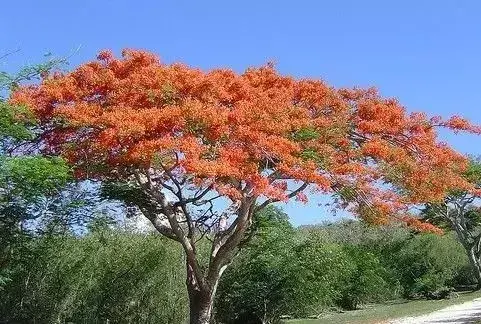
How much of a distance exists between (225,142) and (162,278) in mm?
5377

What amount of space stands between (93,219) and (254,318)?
7.55 meters

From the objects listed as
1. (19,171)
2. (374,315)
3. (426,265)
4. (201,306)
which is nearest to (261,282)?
(374,315)

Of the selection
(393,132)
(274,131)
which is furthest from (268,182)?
(393,132)

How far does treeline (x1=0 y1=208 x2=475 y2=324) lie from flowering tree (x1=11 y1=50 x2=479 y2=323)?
2.00m

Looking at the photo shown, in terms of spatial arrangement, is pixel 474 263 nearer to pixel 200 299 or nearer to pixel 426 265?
pixel 426 265

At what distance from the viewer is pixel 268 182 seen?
40.2 ft

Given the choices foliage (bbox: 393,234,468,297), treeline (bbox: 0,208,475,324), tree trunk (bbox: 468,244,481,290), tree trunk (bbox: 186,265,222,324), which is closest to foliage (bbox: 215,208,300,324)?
treeline (bbox: 0,208,475,324)

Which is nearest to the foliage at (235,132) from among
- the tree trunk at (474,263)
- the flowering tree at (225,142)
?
the flowering tree at (225,142)

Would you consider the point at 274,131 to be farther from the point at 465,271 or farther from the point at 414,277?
the point at 465,271

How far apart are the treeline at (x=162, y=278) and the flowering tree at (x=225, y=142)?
200cm

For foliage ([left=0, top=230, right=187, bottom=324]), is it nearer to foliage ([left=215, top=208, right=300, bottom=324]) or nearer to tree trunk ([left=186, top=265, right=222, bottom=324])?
tree trunk ([left=186, top=265, right=222, bottom=324])

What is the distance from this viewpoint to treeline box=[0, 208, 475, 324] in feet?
49.2

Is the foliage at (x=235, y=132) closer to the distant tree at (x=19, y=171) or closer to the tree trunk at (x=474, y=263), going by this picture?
the distant tree at (x=19, y=171)

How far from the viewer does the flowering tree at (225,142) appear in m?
11.5
